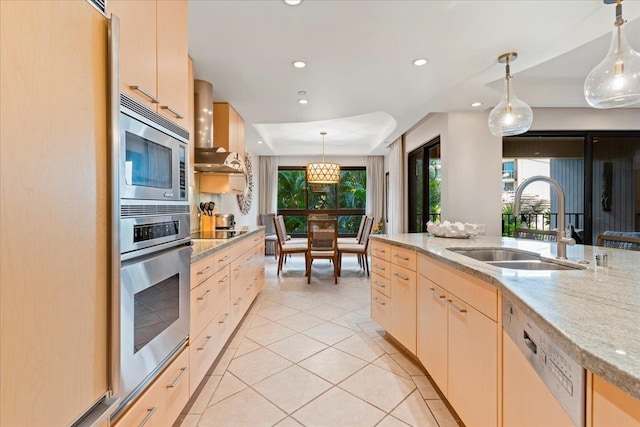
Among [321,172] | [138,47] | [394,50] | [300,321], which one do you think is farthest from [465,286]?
[321,172]

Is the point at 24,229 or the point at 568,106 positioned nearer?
the point at 24,229

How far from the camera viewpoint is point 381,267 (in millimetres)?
2654

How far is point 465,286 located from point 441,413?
2.62ft

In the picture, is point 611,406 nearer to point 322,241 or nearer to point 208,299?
point 208,299

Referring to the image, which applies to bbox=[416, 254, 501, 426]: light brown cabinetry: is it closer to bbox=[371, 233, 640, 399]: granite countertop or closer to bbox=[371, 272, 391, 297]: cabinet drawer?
bbox=[371, 233, 640, 399]: granite countertop

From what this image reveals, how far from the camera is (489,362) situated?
1188 mm

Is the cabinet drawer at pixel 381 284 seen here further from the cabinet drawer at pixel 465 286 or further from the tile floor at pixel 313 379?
the cabinet drawer at pixel 465 286

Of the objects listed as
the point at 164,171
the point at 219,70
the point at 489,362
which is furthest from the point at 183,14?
the point at 489,362

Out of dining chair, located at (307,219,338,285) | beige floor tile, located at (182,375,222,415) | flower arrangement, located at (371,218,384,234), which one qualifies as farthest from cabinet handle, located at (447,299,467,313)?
flower arrangement, located at (371,218,384,234)

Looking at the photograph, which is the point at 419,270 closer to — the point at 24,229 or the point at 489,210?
the point at 24,229

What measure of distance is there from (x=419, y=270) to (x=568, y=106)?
3273 mm

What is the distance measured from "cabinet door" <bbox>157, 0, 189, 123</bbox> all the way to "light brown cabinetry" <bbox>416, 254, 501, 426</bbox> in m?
1.61

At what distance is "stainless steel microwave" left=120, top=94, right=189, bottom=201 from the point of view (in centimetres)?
100

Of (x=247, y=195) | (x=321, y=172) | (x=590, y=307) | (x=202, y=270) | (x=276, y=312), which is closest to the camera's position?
(x=590, y=307)
